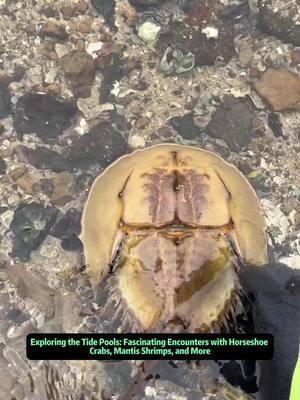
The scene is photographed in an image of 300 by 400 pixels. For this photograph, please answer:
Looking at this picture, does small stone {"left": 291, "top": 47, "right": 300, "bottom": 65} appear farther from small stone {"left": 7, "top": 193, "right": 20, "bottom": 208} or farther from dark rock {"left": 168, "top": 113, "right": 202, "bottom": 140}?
small stone {"left": 7, "top": 193, "right": 20, "bottom": 208}

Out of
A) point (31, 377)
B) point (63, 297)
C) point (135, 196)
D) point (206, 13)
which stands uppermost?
point (206, 13)

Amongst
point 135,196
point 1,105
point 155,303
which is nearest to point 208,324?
point 155,303

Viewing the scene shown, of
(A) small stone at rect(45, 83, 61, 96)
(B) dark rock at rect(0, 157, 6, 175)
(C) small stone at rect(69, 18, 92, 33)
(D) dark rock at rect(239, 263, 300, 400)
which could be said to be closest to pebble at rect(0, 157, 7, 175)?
(B) dark rock at rect(0, 157, 6, 175)

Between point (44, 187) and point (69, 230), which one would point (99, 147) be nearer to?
point (44, 187)

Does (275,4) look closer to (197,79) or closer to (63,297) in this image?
(197,79)

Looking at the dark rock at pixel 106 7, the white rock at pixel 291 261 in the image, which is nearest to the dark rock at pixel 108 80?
the dark rock at pixel 106 7
